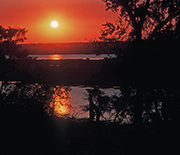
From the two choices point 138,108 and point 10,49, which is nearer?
point 138,108

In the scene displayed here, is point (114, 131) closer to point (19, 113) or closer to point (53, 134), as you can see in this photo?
point (53, 134)

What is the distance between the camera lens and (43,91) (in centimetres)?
2131

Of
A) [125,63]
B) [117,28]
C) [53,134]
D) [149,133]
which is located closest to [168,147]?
[149,133]

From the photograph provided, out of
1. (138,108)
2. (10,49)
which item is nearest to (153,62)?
(138,108)

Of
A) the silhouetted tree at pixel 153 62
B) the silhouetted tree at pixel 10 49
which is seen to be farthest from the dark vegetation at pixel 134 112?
the silhouetted tree at pixel 10 49

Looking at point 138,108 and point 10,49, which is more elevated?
point 10,49

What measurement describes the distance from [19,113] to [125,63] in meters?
5.37

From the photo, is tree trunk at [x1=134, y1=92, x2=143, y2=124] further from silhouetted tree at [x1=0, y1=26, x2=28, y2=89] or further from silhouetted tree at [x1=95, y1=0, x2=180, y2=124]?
silhouetted tree at [x1=0, y1=26, x2=28, y2=89]

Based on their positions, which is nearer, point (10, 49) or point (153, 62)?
point (153, 62)

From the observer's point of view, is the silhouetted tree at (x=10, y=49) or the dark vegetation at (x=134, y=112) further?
the silhouetted tree at (x=10, y=49)

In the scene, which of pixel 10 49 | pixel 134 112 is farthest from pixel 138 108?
pixel 10 49

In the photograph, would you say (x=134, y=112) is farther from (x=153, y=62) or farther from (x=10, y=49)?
(x=10, y=49)

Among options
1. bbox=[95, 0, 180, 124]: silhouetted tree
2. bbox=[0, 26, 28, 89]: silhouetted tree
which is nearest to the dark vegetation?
bbox=[95, 0, 180, 124]: silhouetted tree

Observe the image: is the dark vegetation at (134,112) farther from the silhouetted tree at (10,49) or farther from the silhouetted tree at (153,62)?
the silhouetted tree at (10,49)
